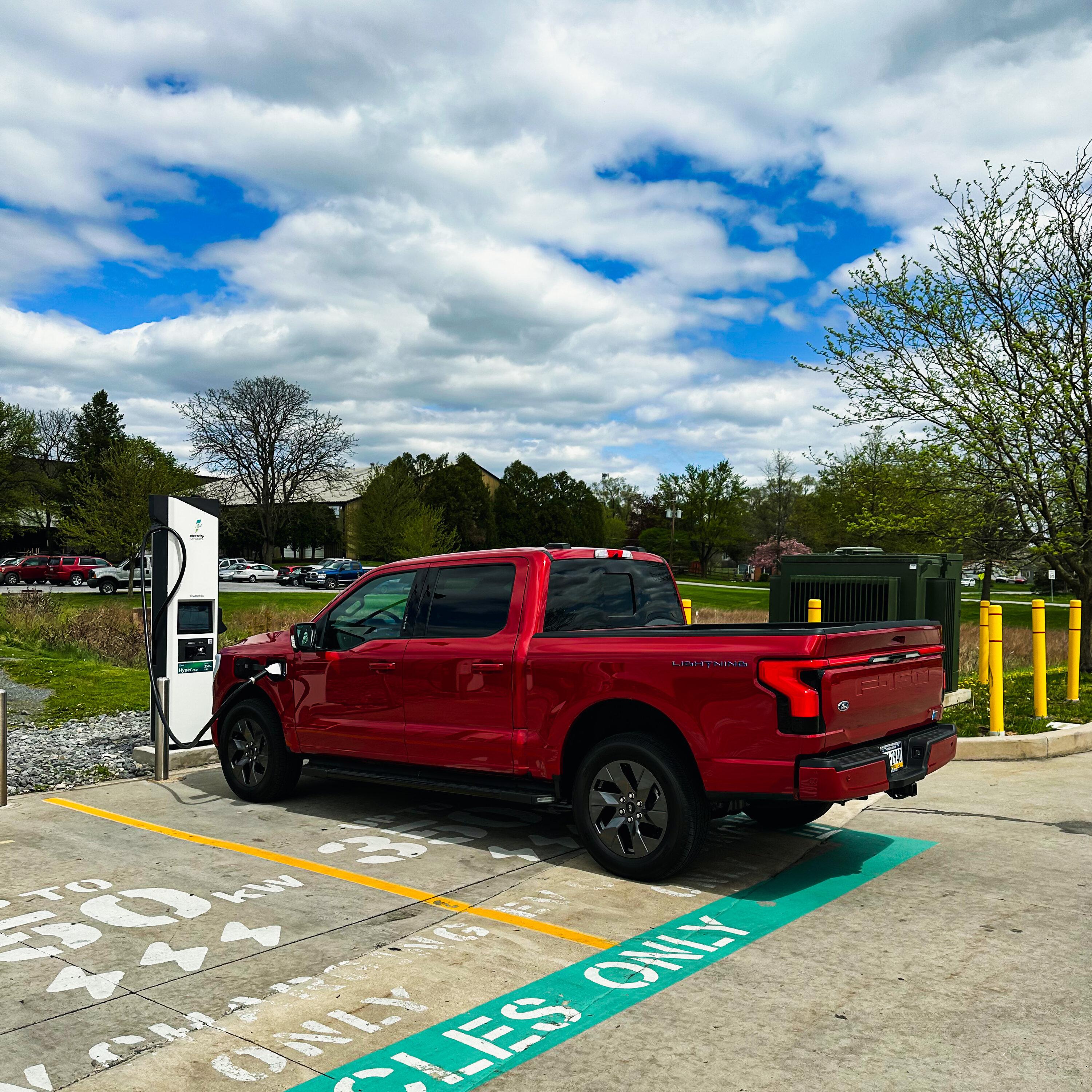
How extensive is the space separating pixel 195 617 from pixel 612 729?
17.6 ft

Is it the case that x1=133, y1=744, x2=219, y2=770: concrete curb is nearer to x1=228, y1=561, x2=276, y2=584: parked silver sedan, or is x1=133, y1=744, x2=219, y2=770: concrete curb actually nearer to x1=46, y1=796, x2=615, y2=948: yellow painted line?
x1=46, y1=796, x2=615, y2=948: yellow painted line

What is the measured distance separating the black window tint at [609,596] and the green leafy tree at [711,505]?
7282 cm

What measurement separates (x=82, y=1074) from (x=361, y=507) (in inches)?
2732

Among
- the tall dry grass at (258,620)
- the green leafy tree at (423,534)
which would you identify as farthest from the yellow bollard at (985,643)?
the green leafy tree at (423,534)

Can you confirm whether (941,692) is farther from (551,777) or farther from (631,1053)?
(631,1053)

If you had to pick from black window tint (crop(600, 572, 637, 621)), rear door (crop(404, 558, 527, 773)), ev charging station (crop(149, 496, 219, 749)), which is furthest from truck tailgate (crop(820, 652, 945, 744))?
ev charging station (crop(149, 496, 219, 749))

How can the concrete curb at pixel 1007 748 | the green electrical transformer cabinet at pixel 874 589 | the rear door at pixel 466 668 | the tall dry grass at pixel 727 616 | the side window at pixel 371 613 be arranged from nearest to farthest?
1. the rear door at pixel 466 668
2. the side window at pixel 371 613
3. the concrete curb at pixel 1007 748
4. the green electrical transformer cabinet at pixel 874 589
5. the tall dry grass at pixel 727 616

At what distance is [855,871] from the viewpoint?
5.77 meters

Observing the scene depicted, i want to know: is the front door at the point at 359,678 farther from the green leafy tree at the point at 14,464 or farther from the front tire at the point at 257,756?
the green leafy tree at the point at 14,464

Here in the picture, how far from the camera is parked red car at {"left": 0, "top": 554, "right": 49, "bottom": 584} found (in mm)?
54188

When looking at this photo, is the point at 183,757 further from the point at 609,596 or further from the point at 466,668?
the point at 609,596

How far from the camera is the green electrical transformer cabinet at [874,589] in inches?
410

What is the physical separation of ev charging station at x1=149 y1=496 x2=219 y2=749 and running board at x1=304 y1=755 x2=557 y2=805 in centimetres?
255

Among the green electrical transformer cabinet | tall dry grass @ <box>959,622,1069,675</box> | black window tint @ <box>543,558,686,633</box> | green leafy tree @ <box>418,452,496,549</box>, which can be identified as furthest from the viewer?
green leafy tree @ <box>418,452,496,549</box>
